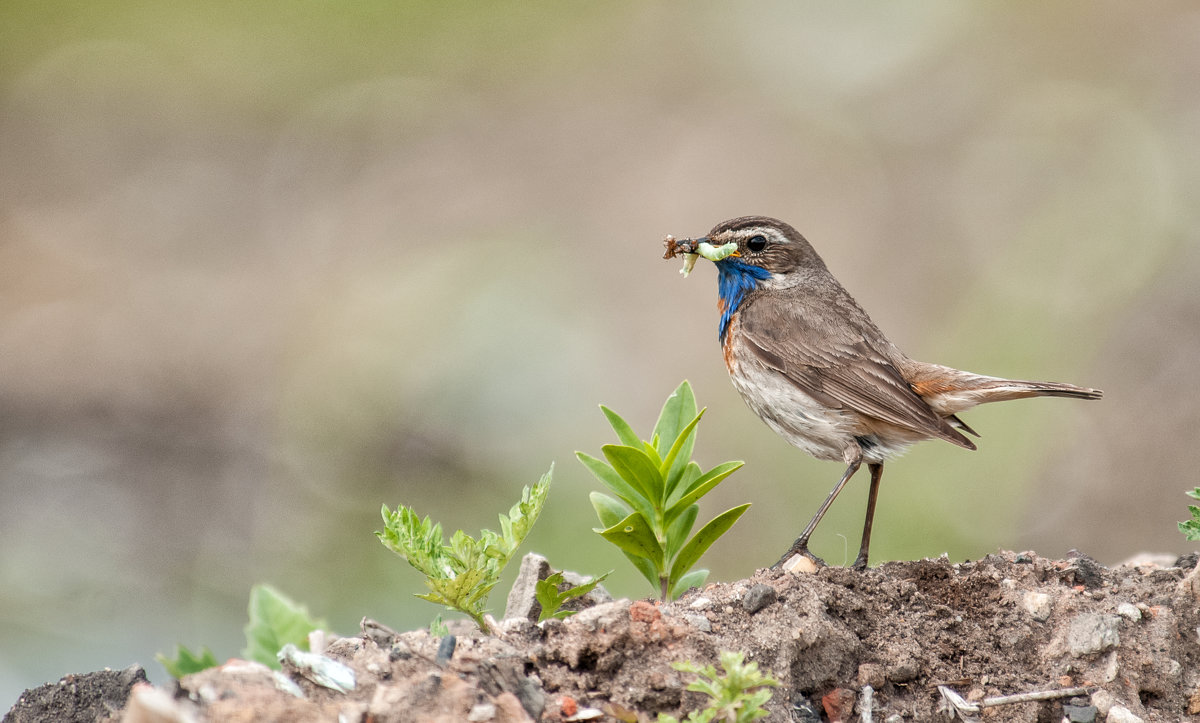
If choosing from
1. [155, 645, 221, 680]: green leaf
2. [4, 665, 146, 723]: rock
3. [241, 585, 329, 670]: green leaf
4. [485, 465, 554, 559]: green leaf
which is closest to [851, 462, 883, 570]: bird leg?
[485, 465, 554, 559]: green leaf

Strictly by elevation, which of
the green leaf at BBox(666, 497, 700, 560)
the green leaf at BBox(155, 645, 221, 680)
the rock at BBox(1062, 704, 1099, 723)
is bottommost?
the rock at BBox(1062, 704, 1099, 723)

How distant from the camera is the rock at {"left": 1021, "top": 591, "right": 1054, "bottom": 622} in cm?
393

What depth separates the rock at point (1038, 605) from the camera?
12.9 feet

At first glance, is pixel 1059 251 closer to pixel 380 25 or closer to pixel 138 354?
pixel 380 25

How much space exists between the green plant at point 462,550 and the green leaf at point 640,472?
1.46 ft

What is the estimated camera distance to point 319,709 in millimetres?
2930

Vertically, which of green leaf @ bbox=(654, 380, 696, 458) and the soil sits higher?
green leaf @ bbox=(654, 380, 696, 458)

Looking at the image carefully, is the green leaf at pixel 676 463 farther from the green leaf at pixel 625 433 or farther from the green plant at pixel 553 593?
the green plant at pixel 553 593

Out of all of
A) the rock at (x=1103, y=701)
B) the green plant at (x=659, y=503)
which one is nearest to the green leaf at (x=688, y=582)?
the green plant at (x=659, y=503)

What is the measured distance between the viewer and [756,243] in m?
6.23

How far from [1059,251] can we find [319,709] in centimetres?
885

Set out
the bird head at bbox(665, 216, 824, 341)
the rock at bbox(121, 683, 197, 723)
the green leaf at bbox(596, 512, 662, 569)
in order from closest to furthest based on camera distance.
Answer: the rock at bbox(121, 683, 197, 723), the green leaf at bbox(596, 512, 662, 569), the bird head at bbox(665, 216, 824, 341)

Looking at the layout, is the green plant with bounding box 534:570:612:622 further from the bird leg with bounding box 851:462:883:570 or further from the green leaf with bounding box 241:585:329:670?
the bird leg with bounding box 851:462:883:570

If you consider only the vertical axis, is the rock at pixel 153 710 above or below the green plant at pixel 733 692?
above
